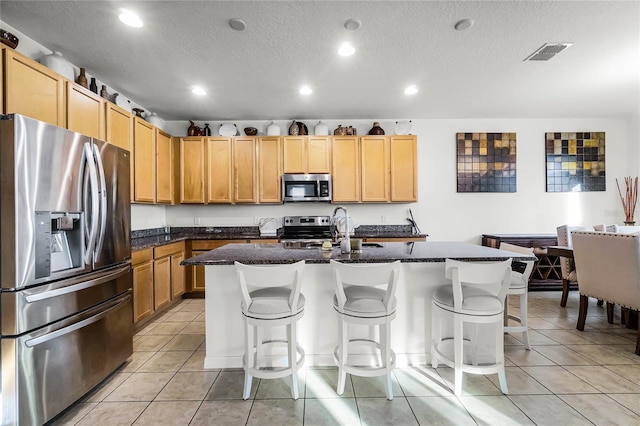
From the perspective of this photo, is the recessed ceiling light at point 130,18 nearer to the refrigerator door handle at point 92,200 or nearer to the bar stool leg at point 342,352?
the refrigerator door handle at point 92,200

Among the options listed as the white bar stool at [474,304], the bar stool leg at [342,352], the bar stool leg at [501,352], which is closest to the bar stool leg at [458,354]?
the white bar stool at [474,304]

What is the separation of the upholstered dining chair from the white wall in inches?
69.6

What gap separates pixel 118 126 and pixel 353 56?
8.53 feet

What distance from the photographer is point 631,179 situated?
452 centimetres

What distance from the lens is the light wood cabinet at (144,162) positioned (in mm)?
3371

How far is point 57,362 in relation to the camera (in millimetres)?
1657

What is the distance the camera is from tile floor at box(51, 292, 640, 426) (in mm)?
1690

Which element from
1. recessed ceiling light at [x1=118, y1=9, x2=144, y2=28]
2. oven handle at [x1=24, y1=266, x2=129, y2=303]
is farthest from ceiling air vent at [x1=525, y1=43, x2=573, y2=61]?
oven handle at [x1=24, y1=266, x2=129, y2=303]

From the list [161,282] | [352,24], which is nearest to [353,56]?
[352,24]

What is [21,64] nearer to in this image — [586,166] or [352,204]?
[352,204]

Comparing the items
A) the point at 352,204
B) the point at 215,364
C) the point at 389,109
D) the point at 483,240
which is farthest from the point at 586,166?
the point at 215,364

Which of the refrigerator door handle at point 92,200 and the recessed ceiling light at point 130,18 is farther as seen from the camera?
the recessed ceiling light at point 130,18

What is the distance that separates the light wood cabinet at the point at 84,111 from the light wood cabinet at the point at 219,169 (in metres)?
1.54

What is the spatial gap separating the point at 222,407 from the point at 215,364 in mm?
474
